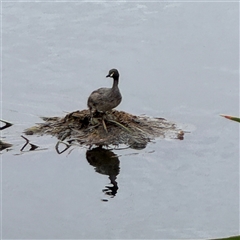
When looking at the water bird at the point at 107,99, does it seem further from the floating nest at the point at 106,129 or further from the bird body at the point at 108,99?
the floating nest at the point at 106,129

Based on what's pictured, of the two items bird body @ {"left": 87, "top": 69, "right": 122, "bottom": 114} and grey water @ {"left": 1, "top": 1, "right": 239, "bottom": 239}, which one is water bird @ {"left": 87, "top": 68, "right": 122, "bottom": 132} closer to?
bird body @ {"left": 87, "top": 69, "right": 122, "bottom": 114}

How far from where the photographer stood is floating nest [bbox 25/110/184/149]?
11.7 m

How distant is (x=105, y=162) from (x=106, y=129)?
0.61 metres

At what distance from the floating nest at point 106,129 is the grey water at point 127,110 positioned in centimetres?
18

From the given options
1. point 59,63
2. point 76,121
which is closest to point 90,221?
point 76,121

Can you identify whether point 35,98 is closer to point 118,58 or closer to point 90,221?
point 118,58

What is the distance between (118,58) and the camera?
1458 cm

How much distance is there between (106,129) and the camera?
11789 mm

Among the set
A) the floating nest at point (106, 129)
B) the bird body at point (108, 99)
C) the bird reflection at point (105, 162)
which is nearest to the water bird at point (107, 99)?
the bird body at point (108, 99)

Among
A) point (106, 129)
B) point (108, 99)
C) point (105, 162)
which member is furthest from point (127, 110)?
point (105, 162)

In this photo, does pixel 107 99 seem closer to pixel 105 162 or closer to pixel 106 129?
pixel 106 129

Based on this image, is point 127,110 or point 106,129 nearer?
point 106,129

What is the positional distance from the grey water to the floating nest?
0.58 feet

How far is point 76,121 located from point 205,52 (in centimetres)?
374
